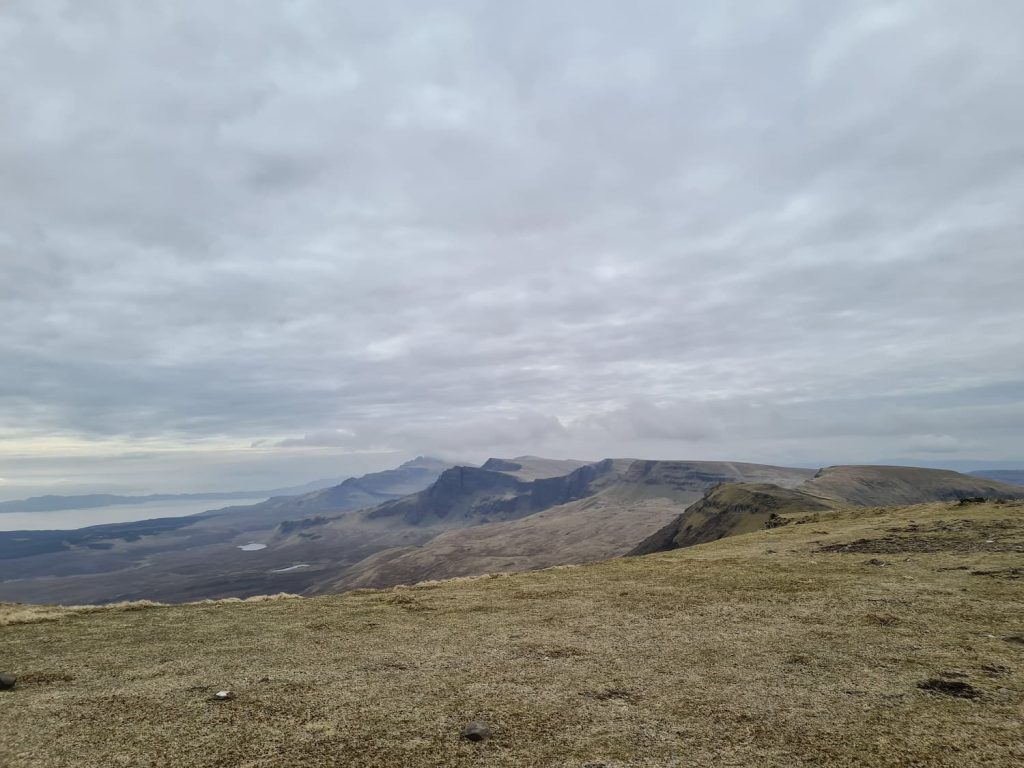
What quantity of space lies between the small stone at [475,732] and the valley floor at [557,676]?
8.1 inches

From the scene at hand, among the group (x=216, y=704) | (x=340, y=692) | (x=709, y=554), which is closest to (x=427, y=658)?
(x=340, y=692)

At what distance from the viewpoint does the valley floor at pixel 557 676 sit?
11.8m

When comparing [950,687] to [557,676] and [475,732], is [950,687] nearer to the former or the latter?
[557,676]

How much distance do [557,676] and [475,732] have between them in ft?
15.4

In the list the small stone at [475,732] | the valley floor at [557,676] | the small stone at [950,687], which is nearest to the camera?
the valley floor at [557,676]

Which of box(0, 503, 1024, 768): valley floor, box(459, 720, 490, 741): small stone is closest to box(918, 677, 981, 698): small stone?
box(0, 503, 1024, 768): valley floor

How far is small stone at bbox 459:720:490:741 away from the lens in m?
12.2

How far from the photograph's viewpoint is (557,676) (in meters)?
16.3

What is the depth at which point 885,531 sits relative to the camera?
43.0 m

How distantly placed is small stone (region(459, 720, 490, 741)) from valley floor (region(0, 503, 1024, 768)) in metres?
0.21

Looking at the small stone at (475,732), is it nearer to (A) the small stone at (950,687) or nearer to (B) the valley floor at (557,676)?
(B) the valley floor at (557,676)

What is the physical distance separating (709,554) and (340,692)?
3335 centimetres

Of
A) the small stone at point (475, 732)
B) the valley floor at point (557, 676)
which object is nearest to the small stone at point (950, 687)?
the valley floor at point (557, 676)

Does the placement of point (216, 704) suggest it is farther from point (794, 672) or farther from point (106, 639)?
point (794, 672)
